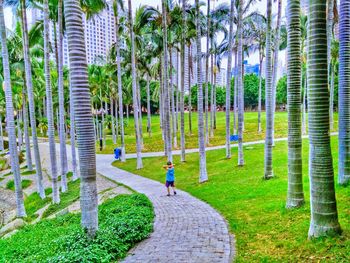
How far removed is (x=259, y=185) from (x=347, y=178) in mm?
3959

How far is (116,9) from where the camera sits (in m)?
24.7

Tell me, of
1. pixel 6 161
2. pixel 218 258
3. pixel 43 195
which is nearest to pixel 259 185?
pixel 218 258

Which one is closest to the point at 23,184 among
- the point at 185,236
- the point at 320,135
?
the point at 185,236

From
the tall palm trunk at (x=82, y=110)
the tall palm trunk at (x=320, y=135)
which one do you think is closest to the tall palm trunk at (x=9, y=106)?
the tall palm trunk at (x=82, y=110)

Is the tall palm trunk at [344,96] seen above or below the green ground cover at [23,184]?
above

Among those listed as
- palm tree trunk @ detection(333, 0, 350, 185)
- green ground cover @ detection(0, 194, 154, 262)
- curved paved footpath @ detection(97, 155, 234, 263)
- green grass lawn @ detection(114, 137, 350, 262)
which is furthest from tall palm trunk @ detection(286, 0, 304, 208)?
green ground cover @ detection(0, 194, 154, 262)

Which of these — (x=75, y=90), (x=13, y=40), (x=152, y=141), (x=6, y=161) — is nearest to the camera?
(x=75, y=90)

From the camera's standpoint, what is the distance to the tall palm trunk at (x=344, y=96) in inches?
343

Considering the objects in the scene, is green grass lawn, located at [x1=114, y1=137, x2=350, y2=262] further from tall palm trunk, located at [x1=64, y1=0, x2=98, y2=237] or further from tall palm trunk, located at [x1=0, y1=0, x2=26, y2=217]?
tall palm trunk, located at [x1=0, y1=0, x2=26, y2=217]

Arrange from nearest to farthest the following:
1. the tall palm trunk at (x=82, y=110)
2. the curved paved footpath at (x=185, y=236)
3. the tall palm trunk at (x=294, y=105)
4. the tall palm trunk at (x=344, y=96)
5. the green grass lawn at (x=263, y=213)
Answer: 1. the green grass lawn at (x=263, y=213)
2. the curved paved footpath at (x=185, y=236)
3. the tall palm trunk at (x=82, y=110)
4. the tall palm trunk at (x=294, y=105)
5. the tall palm trunk at (x=344, y=96)

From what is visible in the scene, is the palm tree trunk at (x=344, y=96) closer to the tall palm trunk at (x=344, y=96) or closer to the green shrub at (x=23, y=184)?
the tall palm trunk at (x=344, y=96)

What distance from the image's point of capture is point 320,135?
5938 mm

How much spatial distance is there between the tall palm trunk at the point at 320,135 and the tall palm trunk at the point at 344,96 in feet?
10.7

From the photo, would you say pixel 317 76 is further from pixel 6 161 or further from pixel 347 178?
pixel 6 161
